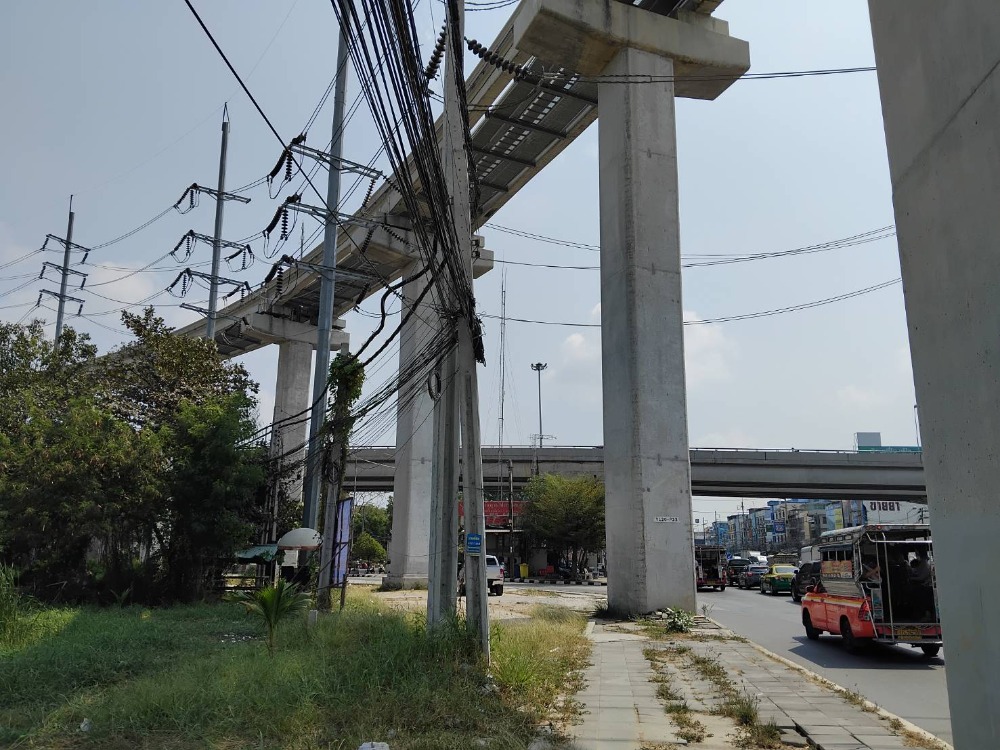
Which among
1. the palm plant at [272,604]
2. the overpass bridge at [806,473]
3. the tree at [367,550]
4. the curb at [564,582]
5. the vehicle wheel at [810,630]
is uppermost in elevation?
the overpass bridge at [806,473]

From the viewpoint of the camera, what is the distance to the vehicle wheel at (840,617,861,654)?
45.3ft

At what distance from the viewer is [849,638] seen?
551 inches

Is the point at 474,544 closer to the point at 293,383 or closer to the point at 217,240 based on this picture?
the point at 217,240

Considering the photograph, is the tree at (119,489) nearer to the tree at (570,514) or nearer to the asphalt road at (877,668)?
the asphalt road at (877,668)

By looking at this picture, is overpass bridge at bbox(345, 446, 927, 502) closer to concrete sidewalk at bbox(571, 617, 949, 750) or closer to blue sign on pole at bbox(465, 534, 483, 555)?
concrete sidewalk at bbox(571, 617, 949, 750)

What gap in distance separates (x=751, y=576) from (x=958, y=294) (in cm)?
3917

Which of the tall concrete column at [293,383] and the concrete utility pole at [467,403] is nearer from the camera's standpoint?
the concrete utility pole at [467,403]

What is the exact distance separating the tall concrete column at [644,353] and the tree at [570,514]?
2855 centimetres

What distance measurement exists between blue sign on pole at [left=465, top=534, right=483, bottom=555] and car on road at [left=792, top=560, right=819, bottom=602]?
18583 millimetres

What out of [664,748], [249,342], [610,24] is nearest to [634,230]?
[610,24]

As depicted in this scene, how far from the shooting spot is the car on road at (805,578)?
26109 millimetres

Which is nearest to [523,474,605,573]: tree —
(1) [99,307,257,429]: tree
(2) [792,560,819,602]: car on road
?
(2) [792,560,819,602]: car on road

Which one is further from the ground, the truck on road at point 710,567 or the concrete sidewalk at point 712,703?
the truck on road at point 710,567

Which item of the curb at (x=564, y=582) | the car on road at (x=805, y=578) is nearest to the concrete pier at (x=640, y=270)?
the car on road at (x=805, y=578)
